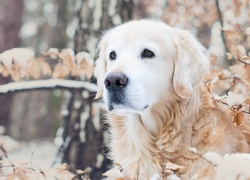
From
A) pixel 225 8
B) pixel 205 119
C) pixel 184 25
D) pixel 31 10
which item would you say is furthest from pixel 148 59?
pixel 31 10

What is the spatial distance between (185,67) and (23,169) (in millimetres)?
Result: 1589

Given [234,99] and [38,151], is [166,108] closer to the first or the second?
[234,99]

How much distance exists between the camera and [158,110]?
3.25 metres

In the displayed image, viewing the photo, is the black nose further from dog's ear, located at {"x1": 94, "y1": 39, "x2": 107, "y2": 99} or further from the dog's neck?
dog's ear, located at {"x1": 94, "y1": 39, "x2": 107, "y2": 99}

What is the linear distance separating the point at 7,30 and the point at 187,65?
642 cm

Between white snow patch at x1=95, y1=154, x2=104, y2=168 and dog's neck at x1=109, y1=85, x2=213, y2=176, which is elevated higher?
dog's neck at x1=109, y1=85, x2=213, y2=176

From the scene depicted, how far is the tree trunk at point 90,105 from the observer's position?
5.24 m

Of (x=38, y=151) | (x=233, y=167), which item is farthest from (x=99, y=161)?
(x=38, y=151)

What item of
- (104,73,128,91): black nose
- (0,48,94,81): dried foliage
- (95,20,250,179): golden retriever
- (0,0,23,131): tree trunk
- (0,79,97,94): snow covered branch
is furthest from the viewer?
(0,0,23,131): tree trunk

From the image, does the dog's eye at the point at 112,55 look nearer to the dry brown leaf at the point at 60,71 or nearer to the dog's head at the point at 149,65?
the dog's head at the point at 149,65

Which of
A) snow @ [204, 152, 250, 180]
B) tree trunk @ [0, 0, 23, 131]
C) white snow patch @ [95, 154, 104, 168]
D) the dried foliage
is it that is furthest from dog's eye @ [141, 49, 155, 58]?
tree trunk @ [0, 0, 23, 131]

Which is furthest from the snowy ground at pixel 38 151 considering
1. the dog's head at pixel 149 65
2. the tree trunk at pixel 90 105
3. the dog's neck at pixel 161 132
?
the dog's head at pixel 149 65

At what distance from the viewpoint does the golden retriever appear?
10.1ft

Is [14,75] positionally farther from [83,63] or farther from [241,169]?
[241,169]
